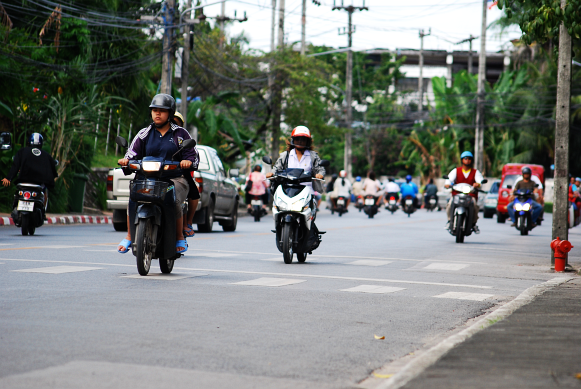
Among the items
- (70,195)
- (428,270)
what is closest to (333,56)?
(70,195)

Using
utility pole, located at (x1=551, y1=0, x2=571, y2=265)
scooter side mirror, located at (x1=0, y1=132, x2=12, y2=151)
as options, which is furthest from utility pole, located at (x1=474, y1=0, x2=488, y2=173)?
utility pole, located at (x1=551, y1=0, x2=571, y2=265)

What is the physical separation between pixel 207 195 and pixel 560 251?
29.1 ft

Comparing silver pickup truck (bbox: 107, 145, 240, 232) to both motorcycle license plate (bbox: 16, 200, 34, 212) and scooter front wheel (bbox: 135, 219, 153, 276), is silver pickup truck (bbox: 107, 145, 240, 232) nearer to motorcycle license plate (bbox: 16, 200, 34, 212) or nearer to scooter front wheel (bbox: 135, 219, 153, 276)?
motorcycle license plate (bbox: 16, 200, 34, 212)

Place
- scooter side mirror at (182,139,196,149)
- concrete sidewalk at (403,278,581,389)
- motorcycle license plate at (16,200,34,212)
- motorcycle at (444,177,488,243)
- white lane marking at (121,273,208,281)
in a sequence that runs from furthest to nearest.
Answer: motorcycle at (444,177,488,243)
motorcycle license plate at (16,200,34,212)
white lane marking at (121,273,208,281)
scooter side mirror at (182,139,196,149)
concrete sidewalk at (403,278,581,389)

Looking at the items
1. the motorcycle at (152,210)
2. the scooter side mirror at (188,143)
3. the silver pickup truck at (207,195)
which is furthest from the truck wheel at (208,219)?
the scooter side mirror at (188,143)

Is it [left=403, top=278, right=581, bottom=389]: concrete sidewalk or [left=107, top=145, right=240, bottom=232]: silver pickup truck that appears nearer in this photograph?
[left=403, top=278, right=581, bottom=389]: concrete sidewalk

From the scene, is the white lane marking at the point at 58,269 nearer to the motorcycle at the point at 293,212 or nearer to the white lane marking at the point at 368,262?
the motorcycle at the point at 293,212

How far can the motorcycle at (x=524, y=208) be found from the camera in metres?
22.5

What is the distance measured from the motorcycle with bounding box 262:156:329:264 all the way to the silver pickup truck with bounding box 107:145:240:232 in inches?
228

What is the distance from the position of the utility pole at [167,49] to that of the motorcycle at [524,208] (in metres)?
11.2

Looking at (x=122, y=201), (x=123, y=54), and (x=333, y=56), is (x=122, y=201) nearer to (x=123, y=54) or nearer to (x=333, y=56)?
(x=123, y=54)

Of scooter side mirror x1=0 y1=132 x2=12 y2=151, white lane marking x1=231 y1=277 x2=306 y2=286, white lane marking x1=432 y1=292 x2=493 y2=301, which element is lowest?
white lane marking x1=432 y1=292 x2=493 y2=301

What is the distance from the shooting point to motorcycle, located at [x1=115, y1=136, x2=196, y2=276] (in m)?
8.83

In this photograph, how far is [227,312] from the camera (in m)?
6.88
